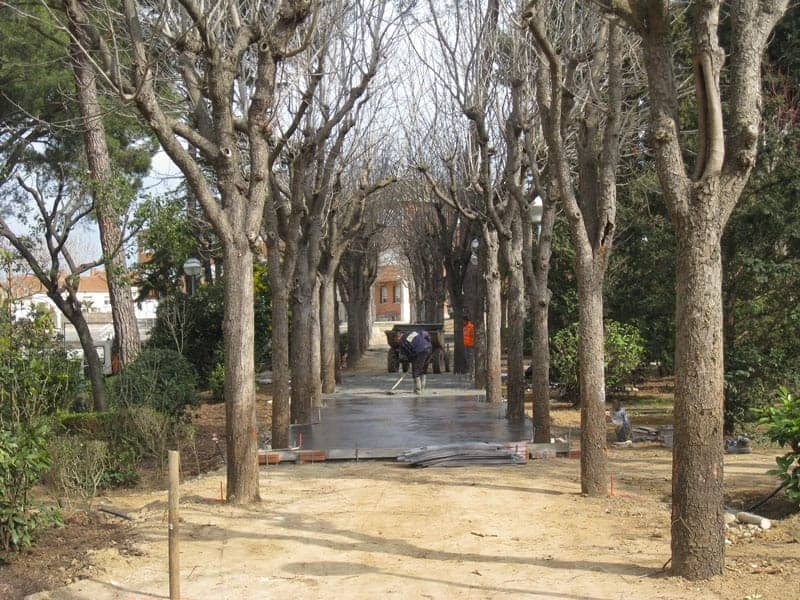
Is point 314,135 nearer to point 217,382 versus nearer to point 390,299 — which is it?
point 217,382

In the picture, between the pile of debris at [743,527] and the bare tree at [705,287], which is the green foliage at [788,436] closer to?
the pile of debris at [743,527]

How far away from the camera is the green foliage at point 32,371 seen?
9883 millimetres

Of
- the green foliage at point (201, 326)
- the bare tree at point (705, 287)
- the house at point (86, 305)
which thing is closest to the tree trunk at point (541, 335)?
the bare tree at point (705, 287)

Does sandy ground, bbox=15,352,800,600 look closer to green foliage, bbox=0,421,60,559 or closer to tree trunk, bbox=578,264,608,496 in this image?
tree trunk, bbox=578,264,608,496

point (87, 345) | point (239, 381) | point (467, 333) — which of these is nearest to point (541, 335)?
point (239, 381)

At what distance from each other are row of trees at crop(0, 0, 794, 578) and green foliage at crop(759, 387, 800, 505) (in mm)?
1751

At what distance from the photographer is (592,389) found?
994cm

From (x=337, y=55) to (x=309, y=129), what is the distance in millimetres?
1940

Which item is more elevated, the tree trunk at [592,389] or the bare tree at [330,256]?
the bare tree at [330,256]

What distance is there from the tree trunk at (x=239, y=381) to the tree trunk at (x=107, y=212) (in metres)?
6.41

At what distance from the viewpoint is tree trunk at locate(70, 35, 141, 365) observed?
615 inches

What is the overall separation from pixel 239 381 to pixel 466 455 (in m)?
3.86

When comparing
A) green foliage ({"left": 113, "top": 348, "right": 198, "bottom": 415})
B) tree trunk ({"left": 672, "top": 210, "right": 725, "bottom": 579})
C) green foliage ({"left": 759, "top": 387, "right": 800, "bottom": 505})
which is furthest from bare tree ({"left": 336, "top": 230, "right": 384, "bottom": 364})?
tree trunk ({"left": 672, "top": 210, "right": 725, "bottom": 579})

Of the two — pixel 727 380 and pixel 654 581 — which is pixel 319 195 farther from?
pixel 654 581
